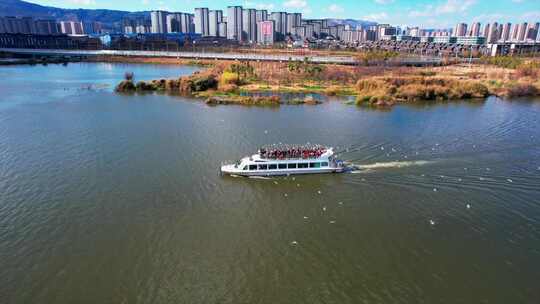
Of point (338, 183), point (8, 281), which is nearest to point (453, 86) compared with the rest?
point (338, 183)

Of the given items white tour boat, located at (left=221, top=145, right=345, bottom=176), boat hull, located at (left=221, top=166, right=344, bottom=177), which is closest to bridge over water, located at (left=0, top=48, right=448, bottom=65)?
white tour boat, located at (left=221, top=145, right=345, bottom=176)

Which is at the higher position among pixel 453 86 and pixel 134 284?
pixel 453 86

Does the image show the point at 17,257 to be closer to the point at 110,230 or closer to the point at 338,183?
the point at 110,230

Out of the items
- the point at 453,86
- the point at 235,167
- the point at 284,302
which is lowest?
the point at 284,302

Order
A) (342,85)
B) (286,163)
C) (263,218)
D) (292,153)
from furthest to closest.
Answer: (342,85)
(292,153)
(286,163)
(263,218)

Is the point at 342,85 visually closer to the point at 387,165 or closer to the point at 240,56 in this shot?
the point at 387,165

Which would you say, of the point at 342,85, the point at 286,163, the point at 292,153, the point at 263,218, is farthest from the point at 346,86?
the point at 263,218
